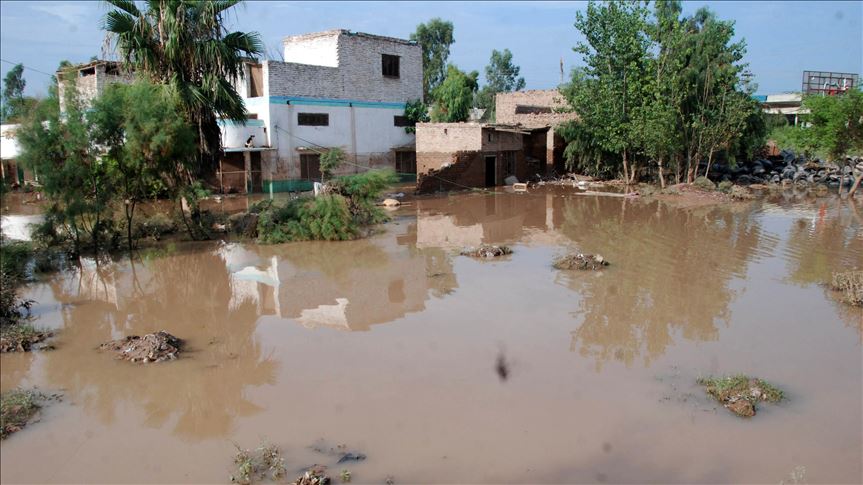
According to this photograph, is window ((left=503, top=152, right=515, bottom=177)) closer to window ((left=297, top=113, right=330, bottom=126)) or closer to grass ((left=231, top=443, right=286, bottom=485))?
window ((left=297, top=113, right=330, bottom=126))

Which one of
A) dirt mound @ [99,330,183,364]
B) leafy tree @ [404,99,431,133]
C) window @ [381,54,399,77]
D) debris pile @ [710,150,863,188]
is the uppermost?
window @ [381,54,399,77]

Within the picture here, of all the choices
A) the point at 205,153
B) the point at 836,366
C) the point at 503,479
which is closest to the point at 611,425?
the point at 503,479

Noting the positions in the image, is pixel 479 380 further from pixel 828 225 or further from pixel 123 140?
pixel 828 225

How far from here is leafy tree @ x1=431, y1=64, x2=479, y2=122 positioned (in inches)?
1388

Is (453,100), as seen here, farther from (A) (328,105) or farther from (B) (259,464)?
(B) (259,464)

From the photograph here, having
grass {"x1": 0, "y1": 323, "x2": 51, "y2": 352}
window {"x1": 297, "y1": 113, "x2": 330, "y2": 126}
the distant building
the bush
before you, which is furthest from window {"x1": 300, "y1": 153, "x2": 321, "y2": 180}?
grass {"x1": 0, "y1": 323, "x2": 51, "y2": 352}

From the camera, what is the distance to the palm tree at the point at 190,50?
15.2 metres

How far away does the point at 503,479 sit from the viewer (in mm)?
5461

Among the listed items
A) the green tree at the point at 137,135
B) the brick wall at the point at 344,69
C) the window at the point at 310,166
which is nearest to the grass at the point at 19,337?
the green tree at the point at 137,135

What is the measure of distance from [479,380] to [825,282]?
321 inches

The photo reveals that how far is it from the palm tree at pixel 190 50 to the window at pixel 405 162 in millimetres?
15593

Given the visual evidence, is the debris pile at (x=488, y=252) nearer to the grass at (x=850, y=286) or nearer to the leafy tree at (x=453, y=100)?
the grass at (x=850, y=286)

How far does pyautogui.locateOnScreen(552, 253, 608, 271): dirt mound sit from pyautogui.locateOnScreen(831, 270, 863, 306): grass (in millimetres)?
4136

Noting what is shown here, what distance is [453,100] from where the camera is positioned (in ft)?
116
